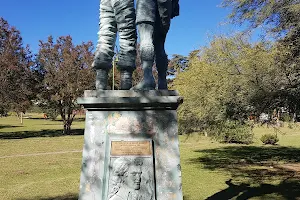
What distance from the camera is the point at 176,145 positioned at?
3639 mm

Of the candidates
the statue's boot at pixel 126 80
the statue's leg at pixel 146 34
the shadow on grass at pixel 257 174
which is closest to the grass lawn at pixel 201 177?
the shadow on grass at pixel 257 174

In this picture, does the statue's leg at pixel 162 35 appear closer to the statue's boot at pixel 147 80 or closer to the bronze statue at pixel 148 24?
the bronze statue at pixel 148 24

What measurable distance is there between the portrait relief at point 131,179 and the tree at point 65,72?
94.2ft

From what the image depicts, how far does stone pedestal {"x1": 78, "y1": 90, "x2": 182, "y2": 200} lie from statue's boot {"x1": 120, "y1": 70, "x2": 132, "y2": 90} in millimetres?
352

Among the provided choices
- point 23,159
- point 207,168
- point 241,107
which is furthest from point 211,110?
point 23,159

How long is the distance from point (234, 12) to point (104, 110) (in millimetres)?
8579

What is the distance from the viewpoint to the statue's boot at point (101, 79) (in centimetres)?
387

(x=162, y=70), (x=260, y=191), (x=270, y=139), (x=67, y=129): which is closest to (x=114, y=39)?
(x=162, y=70)

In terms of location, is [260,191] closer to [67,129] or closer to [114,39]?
[114,39]

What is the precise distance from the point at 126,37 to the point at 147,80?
24.7 inches

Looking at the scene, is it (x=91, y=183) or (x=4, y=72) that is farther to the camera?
(x=4, y=72)

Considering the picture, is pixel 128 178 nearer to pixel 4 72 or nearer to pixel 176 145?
pixel 176 145

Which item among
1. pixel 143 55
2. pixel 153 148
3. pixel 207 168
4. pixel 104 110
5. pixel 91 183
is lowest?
pixel 207 168

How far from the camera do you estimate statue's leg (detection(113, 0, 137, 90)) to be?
3.89 meters
